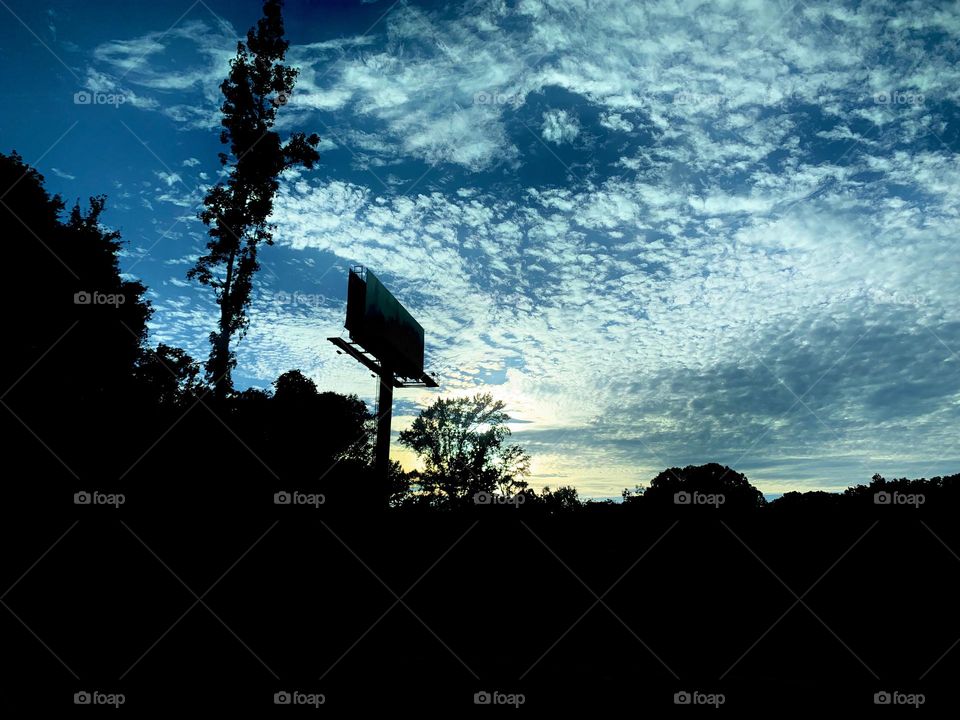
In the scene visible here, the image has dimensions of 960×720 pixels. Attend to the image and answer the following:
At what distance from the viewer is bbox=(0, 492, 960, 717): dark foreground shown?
25.0ft

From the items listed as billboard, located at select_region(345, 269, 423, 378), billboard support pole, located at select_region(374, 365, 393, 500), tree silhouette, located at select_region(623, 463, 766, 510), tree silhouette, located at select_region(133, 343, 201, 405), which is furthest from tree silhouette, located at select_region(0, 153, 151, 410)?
tree silhouette, located at select_region(623, 463, 766, 510)

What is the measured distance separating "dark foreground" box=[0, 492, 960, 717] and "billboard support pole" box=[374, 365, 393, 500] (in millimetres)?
12159

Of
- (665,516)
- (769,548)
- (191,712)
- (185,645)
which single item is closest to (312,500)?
(185,645)

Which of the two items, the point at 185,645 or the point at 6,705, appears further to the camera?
the point at 185,645

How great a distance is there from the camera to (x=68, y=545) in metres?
10.4

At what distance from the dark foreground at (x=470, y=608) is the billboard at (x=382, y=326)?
35.4 ft

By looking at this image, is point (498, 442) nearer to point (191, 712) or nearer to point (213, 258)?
point (213, 258)

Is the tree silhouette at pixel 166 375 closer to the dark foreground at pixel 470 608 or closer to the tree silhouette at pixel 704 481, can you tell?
the dark foreground at pixel 470 608

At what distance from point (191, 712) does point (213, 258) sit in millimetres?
16369

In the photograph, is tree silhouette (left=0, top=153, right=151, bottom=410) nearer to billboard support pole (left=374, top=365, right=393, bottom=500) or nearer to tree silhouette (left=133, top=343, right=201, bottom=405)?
tree silhouette (left=133, top=343, right=201, bottom=405)

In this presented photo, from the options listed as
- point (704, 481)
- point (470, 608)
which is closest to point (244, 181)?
point (470, 608)

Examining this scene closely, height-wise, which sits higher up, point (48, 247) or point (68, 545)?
point (48, 247)

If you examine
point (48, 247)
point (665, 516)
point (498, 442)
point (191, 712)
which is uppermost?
point (48, 247)

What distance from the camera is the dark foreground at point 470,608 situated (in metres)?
7.62
